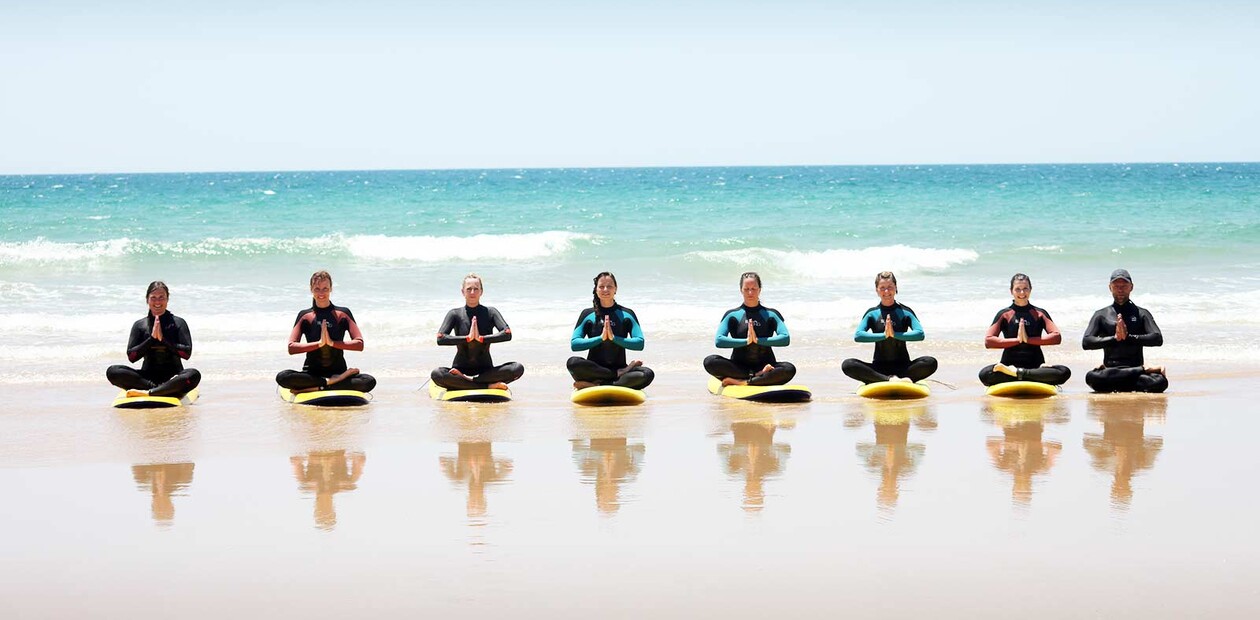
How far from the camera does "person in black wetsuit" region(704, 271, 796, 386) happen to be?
11.8 metres

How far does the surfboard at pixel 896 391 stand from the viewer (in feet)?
37.9

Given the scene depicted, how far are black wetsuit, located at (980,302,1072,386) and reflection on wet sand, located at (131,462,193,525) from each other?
728 cm

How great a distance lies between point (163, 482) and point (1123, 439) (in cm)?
677

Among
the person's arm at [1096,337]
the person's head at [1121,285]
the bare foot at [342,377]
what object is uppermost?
the person's head at [1121,285]

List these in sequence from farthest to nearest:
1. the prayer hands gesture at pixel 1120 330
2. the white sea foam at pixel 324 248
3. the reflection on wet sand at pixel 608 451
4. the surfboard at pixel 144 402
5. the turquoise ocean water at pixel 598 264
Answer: the white sea foam at pixel 324 248
the turquoise ocean water at pixel 598 264
the prayer hands gesture at pixel 1120 330
the surfboard at pixel 144 402
the reflection on wet sand at pixel 608 451

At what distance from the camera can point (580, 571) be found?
20.0 feet

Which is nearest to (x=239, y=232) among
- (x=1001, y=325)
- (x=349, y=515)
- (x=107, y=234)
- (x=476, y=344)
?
(x=107, y=234)

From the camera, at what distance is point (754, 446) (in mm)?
9148

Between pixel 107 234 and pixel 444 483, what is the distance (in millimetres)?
28694

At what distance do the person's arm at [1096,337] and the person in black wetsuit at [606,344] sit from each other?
4101mm

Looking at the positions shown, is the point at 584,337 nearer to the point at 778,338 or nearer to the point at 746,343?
the point at 746,343

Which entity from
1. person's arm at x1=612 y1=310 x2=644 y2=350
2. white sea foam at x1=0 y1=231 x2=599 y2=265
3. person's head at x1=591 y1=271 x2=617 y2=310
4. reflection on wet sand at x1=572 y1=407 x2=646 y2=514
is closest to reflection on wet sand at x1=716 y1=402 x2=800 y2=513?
reflection on wet sand at x1=572 y1=407 x2=646 y2=514

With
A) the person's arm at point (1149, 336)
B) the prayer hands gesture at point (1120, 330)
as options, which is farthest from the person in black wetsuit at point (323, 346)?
the person's arm at point (1149, 336)

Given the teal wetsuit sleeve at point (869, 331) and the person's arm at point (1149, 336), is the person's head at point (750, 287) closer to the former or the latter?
the teal wetsuit sleeve at point (869, 331)
